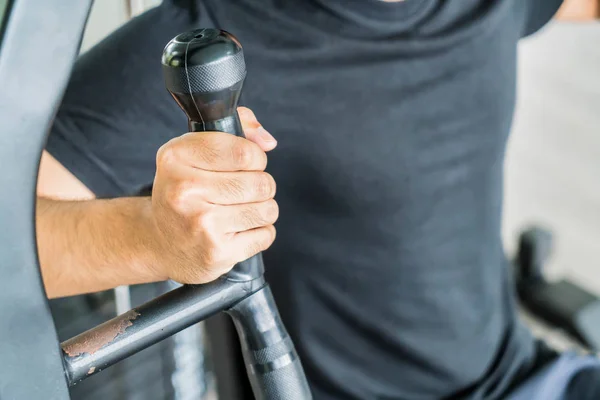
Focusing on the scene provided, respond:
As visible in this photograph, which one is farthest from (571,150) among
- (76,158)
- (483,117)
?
(76,158)

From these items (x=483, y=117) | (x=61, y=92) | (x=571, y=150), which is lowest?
(x=571, y=150)

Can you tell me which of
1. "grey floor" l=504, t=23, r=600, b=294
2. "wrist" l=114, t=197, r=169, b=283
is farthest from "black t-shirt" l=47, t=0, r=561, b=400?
"grey floor" l=504, t=23, r=600, b=294

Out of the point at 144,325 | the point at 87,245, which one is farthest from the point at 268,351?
the point at 87,245

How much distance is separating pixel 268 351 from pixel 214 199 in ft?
0.41

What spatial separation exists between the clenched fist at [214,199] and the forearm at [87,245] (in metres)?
0.09

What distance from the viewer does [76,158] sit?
0.63m

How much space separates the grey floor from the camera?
5.00 ft

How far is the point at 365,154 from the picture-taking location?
0.74 meters

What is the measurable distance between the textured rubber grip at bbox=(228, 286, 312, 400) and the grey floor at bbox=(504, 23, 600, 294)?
46.8 inches

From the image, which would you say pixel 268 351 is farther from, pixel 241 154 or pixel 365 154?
pixel 365 154

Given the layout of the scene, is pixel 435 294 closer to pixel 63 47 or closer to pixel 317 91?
pixel 317 91

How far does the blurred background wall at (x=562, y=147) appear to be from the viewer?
153cm

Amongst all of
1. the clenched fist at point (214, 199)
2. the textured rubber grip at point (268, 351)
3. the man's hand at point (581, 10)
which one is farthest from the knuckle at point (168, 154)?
the man's hand at point (581, 10)

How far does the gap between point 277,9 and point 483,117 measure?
299mm
